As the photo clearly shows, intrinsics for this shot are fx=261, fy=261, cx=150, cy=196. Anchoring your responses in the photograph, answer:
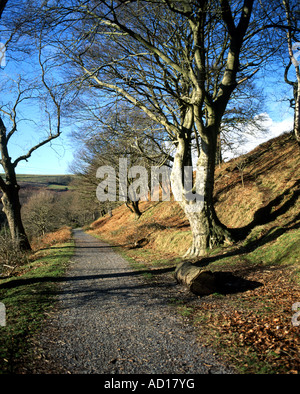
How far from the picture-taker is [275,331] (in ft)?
12.3

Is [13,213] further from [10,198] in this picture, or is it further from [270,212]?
[270,212]

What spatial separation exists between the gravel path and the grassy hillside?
0.38 meters

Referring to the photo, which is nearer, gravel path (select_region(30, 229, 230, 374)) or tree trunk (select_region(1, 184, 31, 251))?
gravel path (select_region(30, 229, 230, 374))

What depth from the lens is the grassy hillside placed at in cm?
346

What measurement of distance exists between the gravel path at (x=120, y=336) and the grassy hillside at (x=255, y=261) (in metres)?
0.38

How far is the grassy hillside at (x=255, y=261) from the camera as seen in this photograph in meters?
3.46
